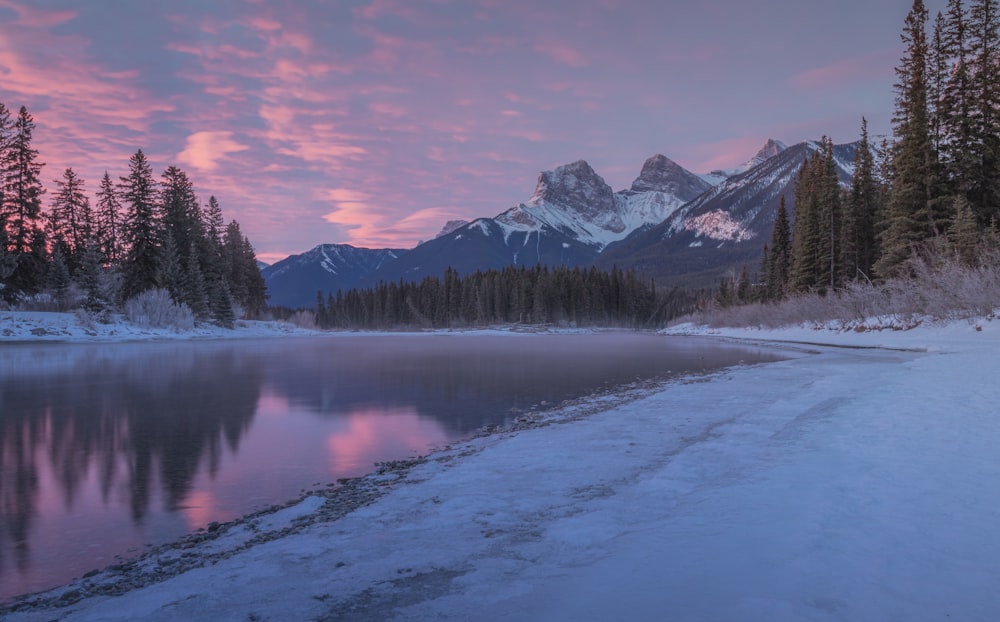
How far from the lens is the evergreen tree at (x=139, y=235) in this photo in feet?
190

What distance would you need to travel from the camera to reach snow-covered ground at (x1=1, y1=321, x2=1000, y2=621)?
3.65 meters

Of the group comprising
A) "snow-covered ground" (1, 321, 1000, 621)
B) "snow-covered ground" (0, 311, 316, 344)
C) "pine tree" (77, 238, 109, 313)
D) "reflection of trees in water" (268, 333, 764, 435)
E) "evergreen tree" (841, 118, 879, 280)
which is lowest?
"reflection of trees in water" (268, 333, 764, 435)

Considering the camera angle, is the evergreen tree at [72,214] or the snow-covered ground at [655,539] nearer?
the snow-covered ground at [655,539]

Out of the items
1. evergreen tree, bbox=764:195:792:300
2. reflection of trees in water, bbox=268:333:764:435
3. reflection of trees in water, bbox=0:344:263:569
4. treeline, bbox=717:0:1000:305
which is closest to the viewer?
reflection of trees in water, bbox=0:344:263:569

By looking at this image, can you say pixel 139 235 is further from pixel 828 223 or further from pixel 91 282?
pixel 828 223

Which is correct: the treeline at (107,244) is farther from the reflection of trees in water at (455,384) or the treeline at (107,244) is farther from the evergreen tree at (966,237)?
the evergreen tree at (966,237)

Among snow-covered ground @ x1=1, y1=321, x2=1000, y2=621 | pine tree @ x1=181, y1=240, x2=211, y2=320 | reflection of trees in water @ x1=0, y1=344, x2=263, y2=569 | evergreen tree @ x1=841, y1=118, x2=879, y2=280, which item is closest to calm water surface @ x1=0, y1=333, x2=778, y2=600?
reflection of trees in water @ x1=0, y1=344, x2=263, y2=569

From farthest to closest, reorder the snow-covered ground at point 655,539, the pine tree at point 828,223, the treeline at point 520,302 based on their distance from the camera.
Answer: the treeline at point 520,302 < the pine tree at point 828,223 < the snow-covered ground at point 655,539

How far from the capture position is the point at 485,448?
9.31m

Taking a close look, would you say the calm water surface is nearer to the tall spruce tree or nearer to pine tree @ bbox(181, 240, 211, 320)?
the tall spruce tree

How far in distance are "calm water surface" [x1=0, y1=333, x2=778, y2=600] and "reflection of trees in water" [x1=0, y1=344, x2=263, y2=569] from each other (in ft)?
0.12

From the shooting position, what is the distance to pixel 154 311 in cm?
5250

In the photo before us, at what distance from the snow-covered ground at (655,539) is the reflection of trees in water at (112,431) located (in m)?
3.14

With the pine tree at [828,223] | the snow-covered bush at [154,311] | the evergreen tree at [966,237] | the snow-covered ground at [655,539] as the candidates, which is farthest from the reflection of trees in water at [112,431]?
the pine tree at [828,223]
